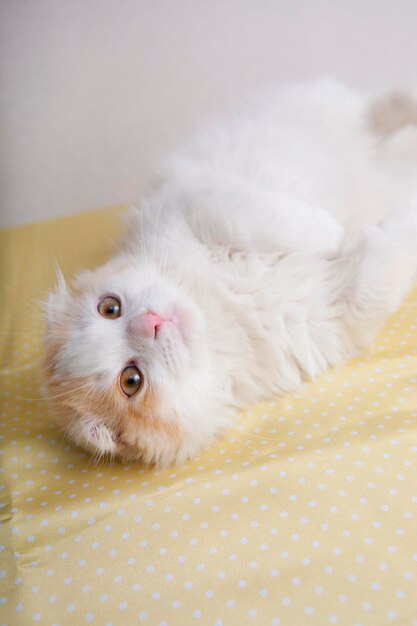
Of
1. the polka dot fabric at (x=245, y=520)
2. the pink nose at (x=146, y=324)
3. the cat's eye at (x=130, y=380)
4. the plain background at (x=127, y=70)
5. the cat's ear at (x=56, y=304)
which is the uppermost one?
the plain background at (x=127, y=70)

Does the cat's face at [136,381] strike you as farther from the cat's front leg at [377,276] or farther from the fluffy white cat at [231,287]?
the cat's front leg at [377,276]

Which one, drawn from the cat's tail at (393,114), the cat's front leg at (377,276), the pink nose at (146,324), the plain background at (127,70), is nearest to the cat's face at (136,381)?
the pink nose at (146,324)

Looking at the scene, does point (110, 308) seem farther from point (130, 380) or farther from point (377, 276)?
point (377, 276)

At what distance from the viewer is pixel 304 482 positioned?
0.95 m

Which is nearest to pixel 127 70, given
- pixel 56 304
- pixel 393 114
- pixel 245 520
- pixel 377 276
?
pixel 393 114

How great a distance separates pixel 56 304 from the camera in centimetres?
126

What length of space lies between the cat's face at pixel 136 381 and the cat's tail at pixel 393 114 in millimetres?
864

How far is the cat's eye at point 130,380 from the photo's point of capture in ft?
3.56

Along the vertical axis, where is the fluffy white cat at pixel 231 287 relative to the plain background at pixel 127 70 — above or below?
below

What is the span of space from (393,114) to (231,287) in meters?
0.77

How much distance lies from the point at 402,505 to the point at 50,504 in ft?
1.90

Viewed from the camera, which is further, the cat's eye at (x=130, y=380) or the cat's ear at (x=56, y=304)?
the cat's ear at (x=56, y=304)

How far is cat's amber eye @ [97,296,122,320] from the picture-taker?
1160mm

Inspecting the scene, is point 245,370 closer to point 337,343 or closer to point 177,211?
point 337,343
